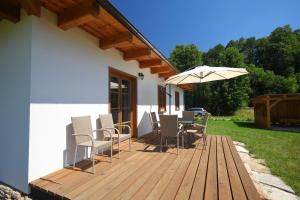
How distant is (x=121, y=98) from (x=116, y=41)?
76.4 inches

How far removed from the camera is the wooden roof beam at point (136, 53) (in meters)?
4.79

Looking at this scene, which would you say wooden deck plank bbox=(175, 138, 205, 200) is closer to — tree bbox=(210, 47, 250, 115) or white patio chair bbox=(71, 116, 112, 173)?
white patio chair bbox=(71, 116, 112, 173)

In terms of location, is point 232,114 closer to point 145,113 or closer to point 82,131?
point 145,113

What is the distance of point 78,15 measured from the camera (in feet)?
9.13

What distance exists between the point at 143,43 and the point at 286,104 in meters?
12.5

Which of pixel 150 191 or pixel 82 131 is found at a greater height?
pixel 82 131

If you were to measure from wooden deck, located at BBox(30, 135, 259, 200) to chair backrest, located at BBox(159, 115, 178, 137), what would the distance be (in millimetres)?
612

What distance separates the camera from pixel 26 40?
277cm

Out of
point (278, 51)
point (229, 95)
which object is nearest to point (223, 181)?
point (229, 95)

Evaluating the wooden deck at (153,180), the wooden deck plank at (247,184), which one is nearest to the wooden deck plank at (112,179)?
the wooden deck at (153,180)

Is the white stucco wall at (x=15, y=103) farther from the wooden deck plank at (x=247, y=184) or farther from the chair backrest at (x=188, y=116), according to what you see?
the chair backrest at (x=188, y=116)

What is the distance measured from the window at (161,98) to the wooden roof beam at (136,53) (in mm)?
3456

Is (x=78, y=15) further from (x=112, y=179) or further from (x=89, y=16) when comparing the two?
(x=112, y=179)

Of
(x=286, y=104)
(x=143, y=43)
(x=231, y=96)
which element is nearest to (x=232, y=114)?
(x=231, y=96)
